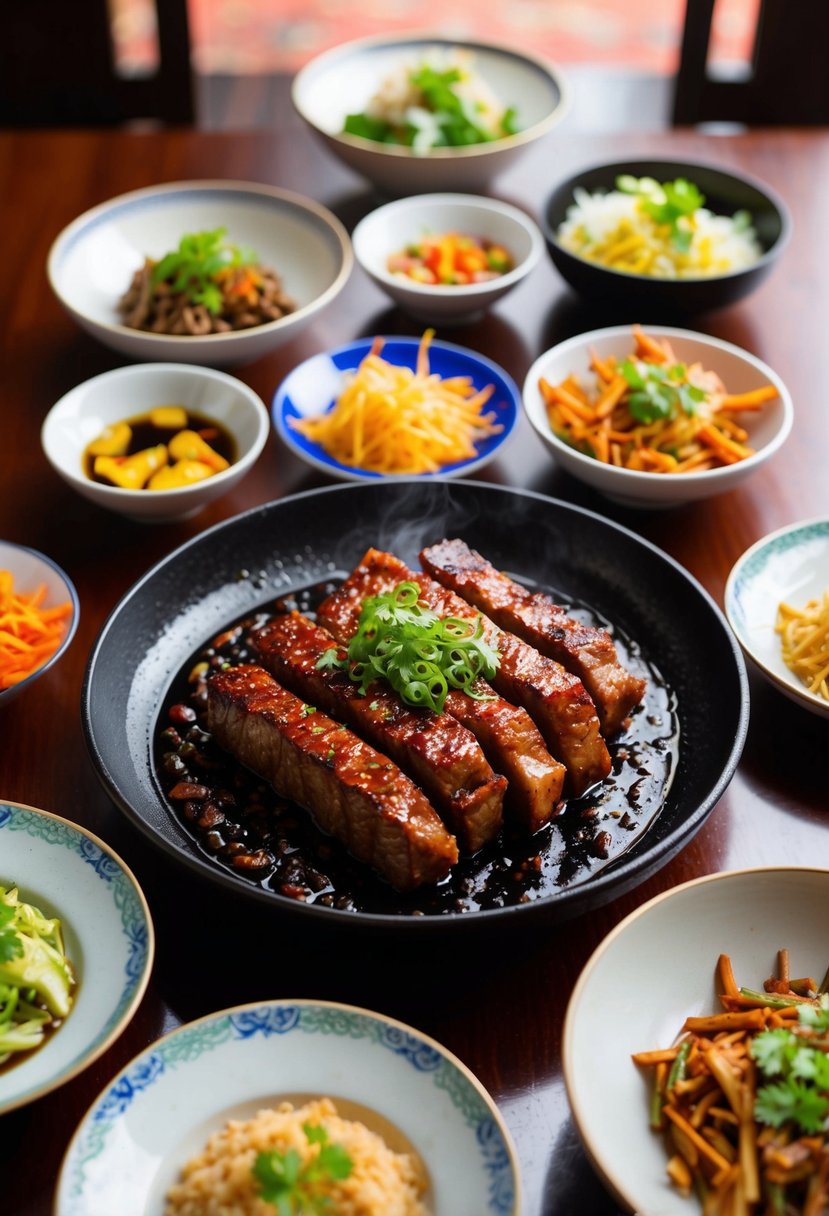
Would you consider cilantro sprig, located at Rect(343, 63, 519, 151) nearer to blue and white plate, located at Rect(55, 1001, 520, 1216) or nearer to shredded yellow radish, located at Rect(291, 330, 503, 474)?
shredded yellow radish, located at Rect(291, 330, 503, 474)

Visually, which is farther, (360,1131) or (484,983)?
(484,983)

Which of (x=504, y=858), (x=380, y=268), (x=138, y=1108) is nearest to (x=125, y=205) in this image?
(x=380, y=268)

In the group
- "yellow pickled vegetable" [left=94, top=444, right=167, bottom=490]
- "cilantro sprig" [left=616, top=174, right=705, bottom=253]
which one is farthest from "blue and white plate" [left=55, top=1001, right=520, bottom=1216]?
"cilantro sprig" [left=616, top=174, right=705, bottom=253]

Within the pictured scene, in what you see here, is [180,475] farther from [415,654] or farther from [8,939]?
[8,939]

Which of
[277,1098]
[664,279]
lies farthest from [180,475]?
[277,1098]

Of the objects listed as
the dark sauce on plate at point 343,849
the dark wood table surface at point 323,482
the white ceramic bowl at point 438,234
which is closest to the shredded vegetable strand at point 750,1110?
the dark wood table surface at point 323,482

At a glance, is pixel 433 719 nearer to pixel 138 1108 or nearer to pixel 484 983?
pixel 484 983

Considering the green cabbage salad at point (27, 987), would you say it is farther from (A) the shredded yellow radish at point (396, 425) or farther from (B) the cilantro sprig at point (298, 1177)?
(A) the shredded yellow radish at point (396, 425)
